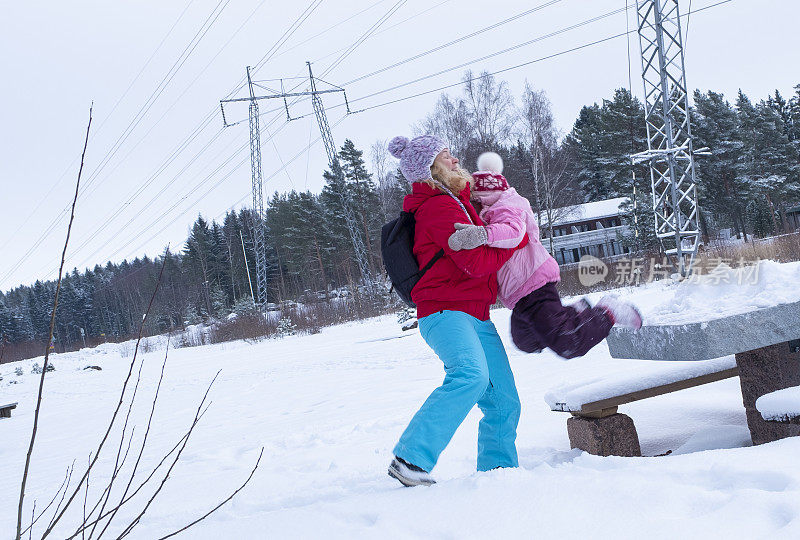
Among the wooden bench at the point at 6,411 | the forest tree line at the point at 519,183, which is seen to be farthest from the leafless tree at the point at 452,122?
the wooden bench at the point at 6,411

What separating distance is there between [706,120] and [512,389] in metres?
46.0

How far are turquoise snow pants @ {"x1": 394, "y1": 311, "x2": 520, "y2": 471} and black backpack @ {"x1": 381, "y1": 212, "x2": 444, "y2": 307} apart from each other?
0.16m

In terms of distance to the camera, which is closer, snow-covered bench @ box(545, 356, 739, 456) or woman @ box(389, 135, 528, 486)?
woman @ box(389, 135, 528, 486)

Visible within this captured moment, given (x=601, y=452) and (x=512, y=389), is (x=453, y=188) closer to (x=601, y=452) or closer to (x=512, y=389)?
(x=512, y=389)

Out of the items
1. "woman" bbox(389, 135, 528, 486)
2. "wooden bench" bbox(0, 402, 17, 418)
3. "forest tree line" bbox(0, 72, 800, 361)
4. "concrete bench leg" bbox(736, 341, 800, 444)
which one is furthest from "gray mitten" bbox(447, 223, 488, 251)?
"forest tree line" bbox(0, 72, 800, 361)

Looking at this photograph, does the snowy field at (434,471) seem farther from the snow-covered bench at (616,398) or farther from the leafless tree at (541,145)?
the leafless tree at (541,145)

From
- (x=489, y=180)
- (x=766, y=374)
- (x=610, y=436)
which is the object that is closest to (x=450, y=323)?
(x=489, y=180)

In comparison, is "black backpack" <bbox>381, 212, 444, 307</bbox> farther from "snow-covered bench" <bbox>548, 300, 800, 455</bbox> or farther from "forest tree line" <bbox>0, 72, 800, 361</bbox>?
"forest tree line" <bbox>0, 72, 800, 361</bbox>

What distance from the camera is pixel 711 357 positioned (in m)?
2.19

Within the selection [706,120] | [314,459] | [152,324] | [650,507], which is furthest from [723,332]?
[152,324]

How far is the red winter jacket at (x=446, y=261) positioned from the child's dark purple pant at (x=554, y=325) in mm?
189

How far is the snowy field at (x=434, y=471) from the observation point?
1.71 meters

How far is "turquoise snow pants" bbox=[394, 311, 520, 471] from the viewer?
2242mm

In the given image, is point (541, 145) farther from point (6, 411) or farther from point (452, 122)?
point (6, 411)
